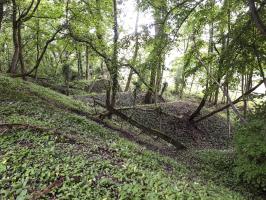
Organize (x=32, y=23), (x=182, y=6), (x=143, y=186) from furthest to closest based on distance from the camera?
1. (x=32, y=23)
2. (x=182, y=6)
3. (x=143, y=186)

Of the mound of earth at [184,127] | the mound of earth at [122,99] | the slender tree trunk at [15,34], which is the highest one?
the slender tree trunk at [15,34]

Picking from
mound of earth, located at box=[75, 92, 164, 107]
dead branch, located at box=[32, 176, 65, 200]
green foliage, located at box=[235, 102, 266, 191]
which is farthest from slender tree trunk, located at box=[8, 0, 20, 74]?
green foliage, located at box=[235, 102, 266, 191]

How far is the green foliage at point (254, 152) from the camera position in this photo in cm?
617

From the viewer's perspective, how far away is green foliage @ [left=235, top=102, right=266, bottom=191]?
243 inches

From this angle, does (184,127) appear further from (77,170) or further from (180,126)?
(77,170)

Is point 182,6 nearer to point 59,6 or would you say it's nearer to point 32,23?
point 59,6

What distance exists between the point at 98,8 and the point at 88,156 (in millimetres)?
8235

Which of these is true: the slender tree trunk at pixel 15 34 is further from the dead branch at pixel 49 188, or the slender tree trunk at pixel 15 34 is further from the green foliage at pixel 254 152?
the green foliage at pixel 254 152

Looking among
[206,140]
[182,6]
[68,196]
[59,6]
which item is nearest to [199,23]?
[182,6]

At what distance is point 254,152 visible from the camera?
20.4ft

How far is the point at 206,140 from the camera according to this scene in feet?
44.3

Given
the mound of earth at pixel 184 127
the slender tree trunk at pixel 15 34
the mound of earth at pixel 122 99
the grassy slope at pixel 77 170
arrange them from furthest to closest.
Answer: the mound of earth at pixel 122 99 → the mound of earth at pixel 184 127 → the slender tree trunk at pixel 15 34 → the grassy slope at pixel 77 170

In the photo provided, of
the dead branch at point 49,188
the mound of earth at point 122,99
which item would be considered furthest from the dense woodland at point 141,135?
the mound of earth at point 122,99

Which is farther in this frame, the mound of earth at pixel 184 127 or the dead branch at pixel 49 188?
the mound of earth at pixel 184 127
